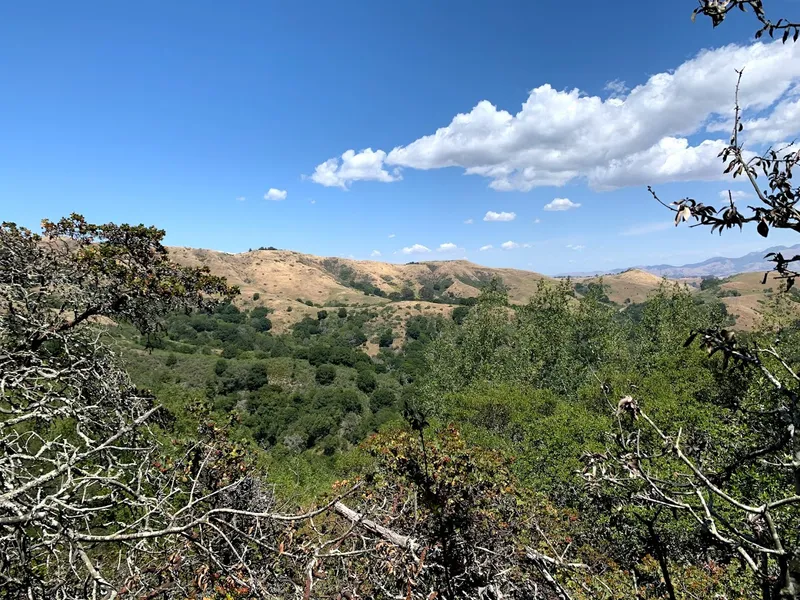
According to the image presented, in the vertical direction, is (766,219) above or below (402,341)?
above

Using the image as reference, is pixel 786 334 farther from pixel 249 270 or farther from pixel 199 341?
pixel 249 270

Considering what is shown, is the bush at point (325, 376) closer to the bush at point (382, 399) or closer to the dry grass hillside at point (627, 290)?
the bush at point (382, 399)

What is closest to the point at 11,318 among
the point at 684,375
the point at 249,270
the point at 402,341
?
the point at 684,375

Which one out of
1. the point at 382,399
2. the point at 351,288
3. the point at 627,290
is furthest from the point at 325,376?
the point at 627,290

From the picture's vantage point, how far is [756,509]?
2.27 metres

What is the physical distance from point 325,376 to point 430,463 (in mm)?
62131

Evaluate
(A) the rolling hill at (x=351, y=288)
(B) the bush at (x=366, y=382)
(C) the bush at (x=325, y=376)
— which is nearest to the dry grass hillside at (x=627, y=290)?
(A) the rolling hill at (x=351, y=288)

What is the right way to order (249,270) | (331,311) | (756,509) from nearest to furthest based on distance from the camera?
1. (756,509)
2. (331,311)
3. (249,270)

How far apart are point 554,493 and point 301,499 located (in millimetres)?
9281

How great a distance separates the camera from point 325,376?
69.1 metres

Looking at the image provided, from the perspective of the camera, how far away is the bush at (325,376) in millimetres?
68812

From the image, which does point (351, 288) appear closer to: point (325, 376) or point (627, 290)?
point (325, 376)

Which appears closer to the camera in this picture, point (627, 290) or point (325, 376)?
point (325, 376)

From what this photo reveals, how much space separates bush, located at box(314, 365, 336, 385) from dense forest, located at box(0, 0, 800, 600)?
1175 inches
